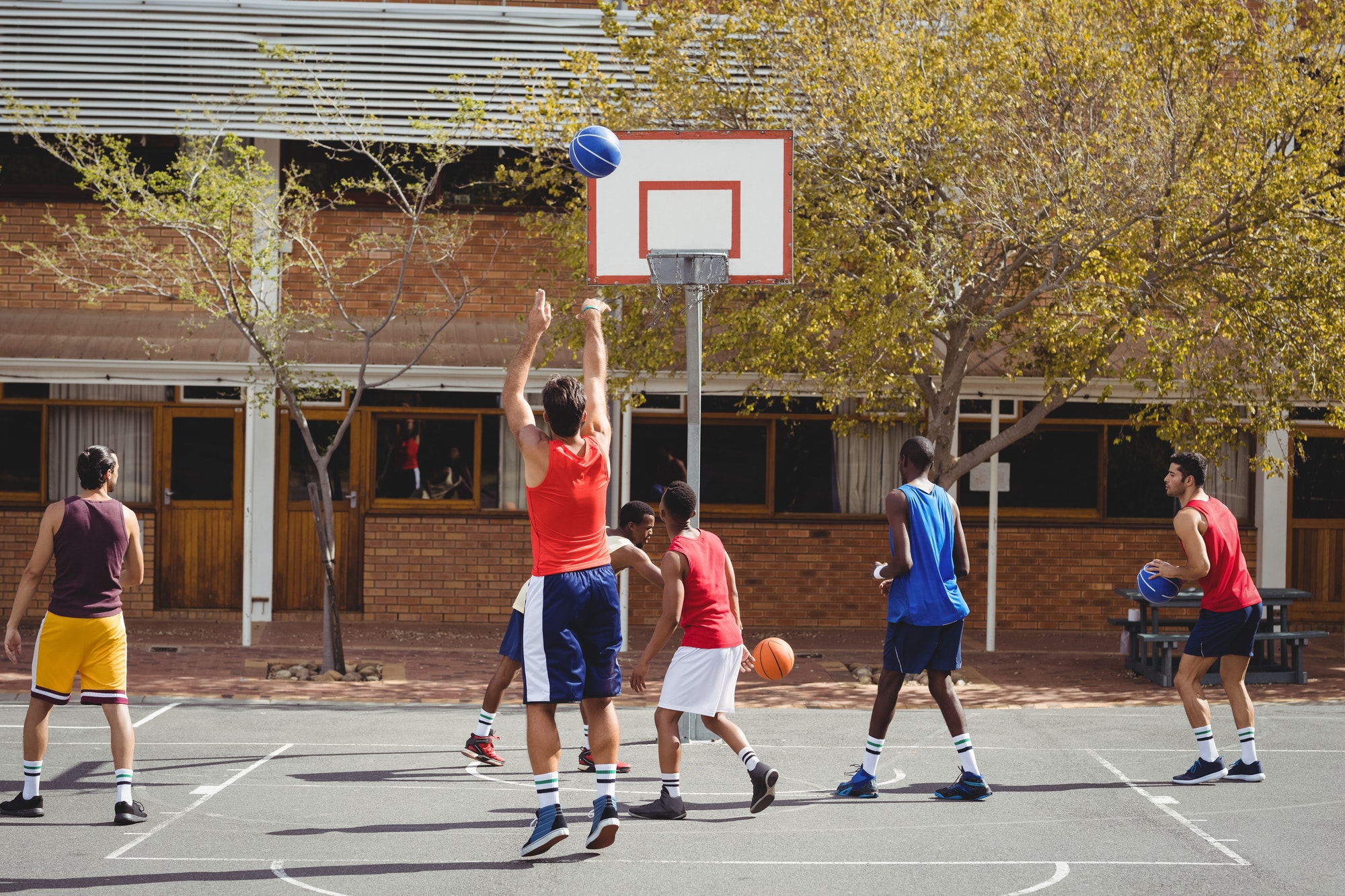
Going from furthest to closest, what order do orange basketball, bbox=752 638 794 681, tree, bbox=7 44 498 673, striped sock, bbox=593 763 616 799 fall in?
tree, bbox=7 44 498 673 → orange basketball, bbox=752 638 794 681 → striped sock, bbox=593 763 616 799

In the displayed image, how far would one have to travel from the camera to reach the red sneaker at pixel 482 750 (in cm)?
841

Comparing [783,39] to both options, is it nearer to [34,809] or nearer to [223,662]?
[223,662]

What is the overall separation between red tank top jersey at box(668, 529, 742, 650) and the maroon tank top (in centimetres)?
280

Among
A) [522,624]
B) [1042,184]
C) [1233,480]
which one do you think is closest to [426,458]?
[1042,184]

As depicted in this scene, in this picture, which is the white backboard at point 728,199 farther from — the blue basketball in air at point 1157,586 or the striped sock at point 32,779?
the striped sock at point 32,779

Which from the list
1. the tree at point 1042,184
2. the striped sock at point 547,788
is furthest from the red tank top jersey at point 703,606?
the tree at point 1042,184

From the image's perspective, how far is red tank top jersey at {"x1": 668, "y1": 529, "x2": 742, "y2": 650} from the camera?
24.0 ft

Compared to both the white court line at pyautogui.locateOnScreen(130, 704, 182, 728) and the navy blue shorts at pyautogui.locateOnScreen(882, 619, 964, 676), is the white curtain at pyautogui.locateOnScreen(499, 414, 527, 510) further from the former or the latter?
the navy blue shorts at pyautogui.locateOnScreen(882, 619, 964, 676)

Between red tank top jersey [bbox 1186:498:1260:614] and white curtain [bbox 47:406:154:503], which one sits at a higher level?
white curtain [bbox 47:406:154:503]

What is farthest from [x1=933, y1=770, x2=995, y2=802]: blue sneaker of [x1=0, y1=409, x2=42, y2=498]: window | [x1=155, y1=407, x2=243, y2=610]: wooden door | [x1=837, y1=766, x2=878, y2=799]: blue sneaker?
[x1=0, y1=409, x2=42, y2=498]: window

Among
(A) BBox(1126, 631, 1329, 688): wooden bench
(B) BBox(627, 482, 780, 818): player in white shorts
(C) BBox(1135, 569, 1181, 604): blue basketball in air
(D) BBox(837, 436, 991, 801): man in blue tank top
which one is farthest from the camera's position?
(A) BBox(1126, 631, 1329, 688): wooden bench

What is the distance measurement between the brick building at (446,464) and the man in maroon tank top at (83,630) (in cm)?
797

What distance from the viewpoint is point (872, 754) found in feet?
25.6

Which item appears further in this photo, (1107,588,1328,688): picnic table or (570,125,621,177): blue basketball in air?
(1107,588,1328,688): picnic table
